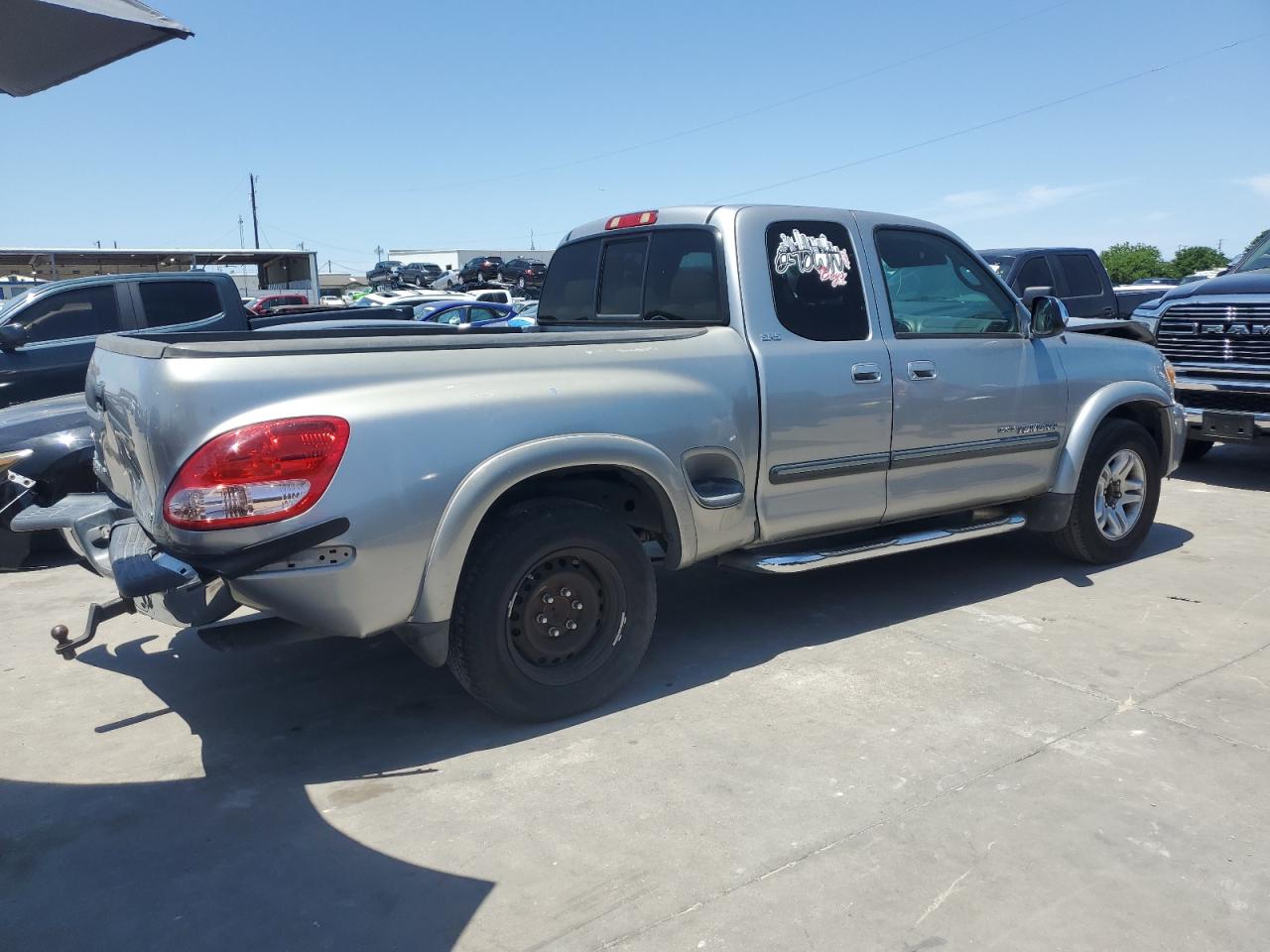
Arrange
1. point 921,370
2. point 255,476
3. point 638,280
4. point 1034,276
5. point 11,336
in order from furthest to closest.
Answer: point 1034,276 < point 11,336 < point 638,280 < point 921,370 < point 255,476

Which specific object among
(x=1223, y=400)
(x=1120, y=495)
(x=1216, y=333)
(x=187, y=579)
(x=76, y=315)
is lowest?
(x=1120, y=495)

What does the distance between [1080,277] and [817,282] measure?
8914 millimetres

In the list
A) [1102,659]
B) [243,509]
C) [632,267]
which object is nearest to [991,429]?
[1102,659]

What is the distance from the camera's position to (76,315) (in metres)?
8.74

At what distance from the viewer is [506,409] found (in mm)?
3453

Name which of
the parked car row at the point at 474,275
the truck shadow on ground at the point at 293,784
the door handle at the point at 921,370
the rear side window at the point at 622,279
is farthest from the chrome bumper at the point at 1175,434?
the parked car row at the point at 474,275

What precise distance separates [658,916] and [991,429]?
3247 mm

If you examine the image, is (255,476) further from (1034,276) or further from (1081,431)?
(1034,276)

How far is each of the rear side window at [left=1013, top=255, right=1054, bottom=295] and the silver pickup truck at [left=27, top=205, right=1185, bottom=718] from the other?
617 cm

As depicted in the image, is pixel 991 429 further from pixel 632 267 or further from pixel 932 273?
pixel 632 267

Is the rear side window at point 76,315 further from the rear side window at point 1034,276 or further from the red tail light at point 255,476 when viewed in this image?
the rear side window at point 1034,276

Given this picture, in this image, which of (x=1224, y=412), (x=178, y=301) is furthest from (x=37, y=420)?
(x=1224, y=412)

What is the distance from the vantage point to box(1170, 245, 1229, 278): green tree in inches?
1853

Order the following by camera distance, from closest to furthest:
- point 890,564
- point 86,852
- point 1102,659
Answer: point 86,852 → point 1102,659 → point 890,564
